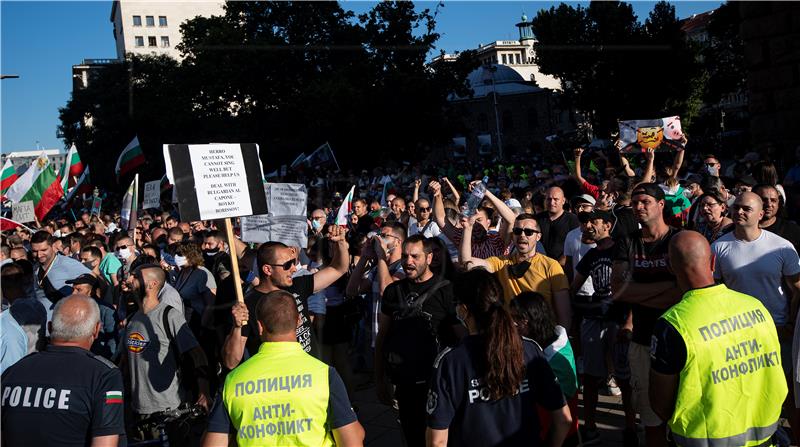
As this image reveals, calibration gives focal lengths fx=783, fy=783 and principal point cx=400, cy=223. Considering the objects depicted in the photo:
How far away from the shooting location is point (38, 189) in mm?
14508

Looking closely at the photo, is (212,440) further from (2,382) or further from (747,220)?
(747,220)

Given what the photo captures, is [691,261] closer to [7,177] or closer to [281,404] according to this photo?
[281,404]

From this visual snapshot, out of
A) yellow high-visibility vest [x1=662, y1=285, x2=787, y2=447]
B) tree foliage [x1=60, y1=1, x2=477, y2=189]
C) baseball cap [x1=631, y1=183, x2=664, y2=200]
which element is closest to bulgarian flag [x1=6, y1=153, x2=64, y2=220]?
baseball cap [x1=631, y1=183, x2=664, y2=200]

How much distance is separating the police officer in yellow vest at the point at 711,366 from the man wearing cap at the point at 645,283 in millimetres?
1088

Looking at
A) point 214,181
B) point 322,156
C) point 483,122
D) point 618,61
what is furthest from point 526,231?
point 483,122

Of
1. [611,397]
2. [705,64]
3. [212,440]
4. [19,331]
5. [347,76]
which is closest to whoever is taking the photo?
[212,440]

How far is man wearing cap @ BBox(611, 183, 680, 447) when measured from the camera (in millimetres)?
4617

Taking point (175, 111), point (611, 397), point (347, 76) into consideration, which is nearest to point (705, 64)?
point (347, 76)

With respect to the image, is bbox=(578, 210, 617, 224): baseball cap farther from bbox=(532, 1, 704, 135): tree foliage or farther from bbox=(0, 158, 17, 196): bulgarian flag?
bbox=(532, 1, 704, 135): tree foliage

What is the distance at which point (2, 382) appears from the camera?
3617 mm

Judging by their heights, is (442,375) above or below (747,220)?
below

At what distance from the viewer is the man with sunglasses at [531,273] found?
5340mm

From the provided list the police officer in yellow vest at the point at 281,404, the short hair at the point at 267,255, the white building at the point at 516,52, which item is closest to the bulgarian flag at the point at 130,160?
the short hair at the point at 267,255

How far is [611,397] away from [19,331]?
4629mm
